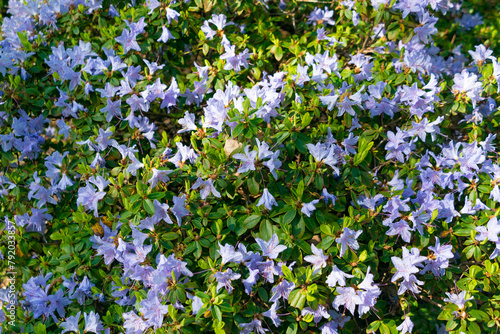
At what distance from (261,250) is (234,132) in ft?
1.84

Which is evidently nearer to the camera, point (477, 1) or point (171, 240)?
point (171, 240)

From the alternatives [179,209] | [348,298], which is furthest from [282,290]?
[179,209]

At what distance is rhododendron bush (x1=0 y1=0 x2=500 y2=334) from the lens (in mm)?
1902

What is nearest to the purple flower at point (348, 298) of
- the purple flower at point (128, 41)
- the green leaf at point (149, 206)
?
the green leaf at point (149, 206)

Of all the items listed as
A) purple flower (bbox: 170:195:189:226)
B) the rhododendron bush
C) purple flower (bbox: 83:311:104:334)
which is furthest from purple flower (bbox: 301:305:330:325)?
purple flower (bbox: 83:311:104:334)

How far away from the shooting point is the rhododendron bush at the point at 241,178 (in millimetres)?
1902

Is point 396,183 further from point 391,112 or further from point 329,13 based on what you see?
point 329,13

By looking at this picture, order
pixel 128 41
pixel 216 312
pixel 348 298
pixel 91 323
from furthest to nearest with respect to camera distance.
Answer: pixel 128 41
pixel 91 323
pixel 348 298
pixel 216 312

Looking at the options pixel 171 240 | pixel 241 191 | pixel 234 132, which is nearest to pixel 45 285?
pixel 171 240

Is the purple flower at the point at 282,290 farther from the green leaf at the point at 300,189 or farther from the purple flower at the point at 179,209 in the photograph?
the purple flower at the point at 179,209

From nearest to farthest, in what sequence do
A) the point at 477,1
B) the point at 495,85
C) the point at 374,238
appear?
the point at 374,238 → the point at 495,85 → the point at 477,1

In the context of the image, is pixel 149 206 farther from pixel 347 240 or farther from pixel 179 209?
pixel 347 240

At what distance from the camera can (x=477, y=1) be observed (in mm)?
4180

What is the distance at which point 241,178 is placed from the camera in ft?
6.39
